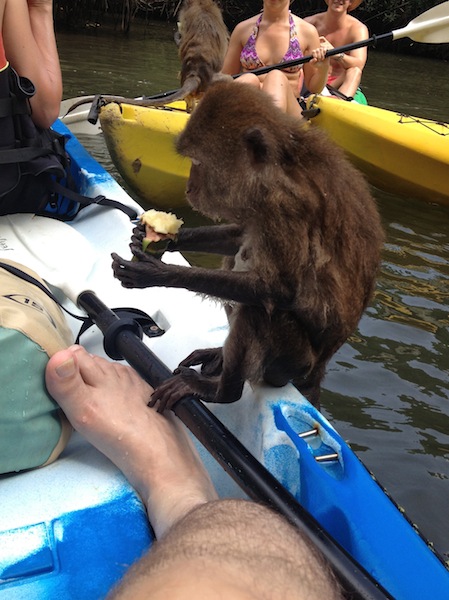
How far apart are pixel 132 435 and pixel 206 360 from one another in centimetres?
58

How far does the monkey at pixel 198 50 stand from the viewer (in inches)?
229

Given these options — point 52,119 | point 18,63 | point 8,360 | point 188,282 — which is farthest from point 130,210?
point 8,360

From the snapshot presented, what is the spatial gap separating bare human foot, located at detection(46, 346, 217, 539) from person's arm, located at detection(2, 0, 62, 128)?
1.58 m

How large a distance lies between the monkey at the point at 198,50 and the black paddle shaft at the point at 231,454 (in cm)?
363

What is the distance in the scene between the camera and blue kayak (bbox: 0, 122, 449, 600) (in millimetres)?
1608

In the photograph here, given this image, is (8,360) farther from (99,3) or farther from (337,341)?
(99,3)

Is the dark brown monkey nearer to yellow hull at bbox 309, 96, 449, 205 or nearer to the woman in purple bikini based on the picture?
the woman in purple bikini

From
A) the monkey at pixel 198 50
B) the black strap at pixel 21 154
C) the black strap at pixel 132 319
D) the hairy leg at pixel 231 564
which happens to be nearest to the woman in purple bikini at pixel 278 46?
the monkey at pixel 198 50

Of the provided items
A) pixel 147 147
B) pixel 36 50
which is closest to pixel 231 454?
pixel 36 50

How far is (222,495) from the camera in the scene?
2086 millimetres

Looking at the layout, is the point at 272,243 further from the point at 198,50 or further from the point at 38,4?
the point at 198,50

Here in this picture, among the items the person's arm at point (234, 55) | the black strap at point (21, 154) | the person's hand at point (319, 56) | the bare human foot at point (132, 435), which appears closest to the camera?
the bare human foot at point (132, 435)

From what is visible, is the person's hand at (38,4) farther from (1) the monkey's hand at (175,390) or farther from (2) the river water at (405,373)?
(2) the river water at (405,373)

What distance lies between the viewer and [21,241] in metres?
3.19
